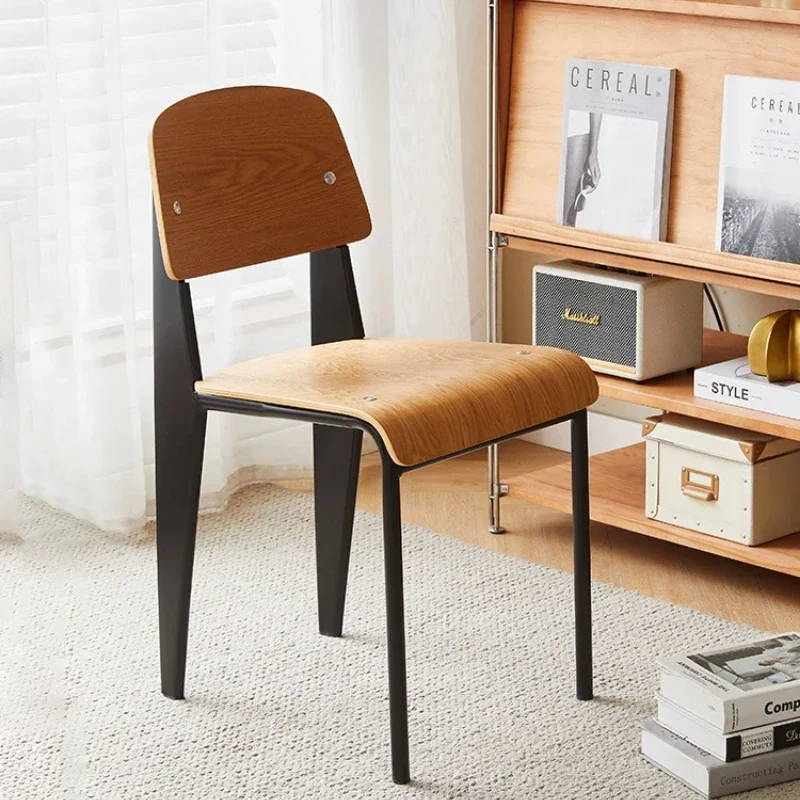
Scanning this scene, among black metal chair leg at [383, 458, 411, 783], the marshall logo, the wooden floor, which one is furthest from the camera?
the marshall logo

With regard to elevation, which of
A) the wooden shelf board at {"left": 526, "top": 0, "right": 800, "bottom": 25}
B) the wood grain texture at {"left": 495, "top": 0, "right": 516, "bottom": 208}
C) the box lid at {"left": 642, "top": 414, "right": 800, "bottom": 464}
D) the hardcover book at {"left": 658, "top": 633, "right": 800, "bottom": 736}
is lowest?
the hardcover book at {"left": 658, "top": 633, "right": 800, "bottom": 736}

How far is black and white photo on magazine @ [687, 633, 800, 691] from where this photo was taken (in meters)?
1.76

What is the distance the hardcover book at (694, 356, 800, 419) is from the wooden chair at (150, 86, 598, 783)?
0.43m

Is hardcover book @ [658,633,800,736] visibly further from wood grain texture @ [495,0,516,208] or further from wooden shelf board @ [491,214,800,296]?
wood grain texture @ [495,0,516,208]

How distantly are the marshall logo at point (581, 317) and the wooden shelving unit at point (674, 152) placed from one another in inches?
4.1

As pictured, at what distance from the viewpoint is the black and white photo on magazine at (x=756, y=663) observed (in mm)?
1765

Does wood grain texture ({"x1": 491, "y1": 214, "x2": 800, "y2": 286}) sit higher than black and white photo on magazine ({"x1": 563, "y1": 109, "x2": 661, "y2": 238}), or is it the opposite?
black and white photo on magazine ({"x1": 563, "y1": 109, "x2": 661, "y2": 238})

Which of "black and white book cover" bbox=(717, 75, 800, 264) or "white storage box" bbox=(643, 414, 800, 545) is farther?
"white storage box" bbox=(643, 414, 800, 545)

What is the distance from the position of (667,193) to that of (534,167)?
0.26m

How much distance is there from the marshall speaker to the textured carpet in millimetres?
371

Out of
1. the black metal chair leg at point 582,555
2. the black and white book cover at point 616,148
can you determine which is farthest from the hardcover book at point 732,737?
the black and white book cover at point 616,148

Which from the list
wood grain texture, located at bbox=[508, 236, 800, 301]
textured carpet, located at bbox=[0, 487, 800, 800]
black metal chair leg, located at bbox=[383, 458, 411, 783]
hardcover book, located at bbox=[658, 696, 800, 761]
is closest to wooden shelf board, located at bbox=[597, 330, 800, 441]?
wood grain texture, located at bbox=[508, 236, 800, 301]

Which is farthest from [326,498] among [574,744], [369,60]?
[369,60]

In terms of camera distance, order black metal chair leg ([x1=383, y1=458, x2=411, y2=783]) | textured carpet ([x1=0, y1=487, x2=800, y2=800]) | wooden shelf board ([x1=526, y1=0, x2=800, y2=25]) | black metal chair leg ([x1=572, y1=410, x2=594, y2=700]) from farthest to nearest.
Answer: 1. wooden shelf board ([x1=526, y1=0, x2=800, y2=25])
2. black metal chair leg ([x1=572, y1=410, x2=594, y2=700])
3. textured carpet ([x1=0, y1=487, x2=800, y2=800])
4. black metal chair leg ([x1=383, y1=458, x2=411, y2=783])
